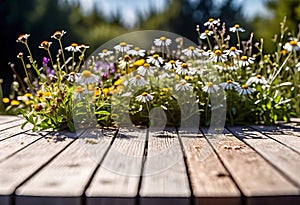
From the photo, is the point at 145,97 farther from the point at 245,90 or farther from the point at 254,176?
the point at 254,176

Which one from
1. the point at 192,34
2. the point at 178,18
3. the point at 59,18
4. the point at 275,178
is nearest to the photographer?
the point at 275,178

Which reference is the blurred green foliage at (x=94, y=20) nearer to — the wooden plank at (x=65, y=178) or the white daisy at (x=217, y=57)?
the white daisy at (x=217, y=57)

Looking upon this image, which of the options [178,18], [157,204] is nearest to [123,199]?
[157,204]

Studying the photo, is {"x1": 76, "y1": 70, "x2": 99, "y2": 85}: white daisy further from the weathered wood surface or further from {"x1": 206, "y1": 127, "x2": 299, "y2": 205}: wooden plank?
{"x1": 206, "y1": 127, "x2": 299, "y2": 205}: wooden plank

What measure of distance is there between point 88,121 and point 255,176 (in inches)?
46.0

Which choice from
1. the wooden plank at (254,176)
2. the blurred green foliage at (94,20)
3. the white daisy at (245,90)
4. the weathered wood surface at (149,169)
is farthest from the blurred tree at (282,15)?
the wooden plank at (254,176)

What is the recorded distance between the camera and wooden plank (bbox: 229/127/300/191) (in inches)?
45.6

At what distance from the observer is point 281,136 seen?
1.81 metres

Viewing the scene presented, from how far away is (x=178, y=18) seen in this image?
1110 cm

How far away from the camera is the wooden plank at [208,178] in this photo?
38.6 inches

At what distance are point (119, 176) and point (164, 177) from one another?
5.0 inches

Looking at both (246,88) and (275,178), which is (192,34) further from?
(275,178)

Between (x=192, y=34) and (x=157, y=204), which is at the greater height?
(x=192, y=34)

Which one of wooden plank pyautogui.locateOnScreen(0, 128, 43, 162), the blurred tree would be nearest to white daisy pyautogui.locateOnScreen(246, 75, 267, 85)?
wooden plank pyautogui.locateOnScreen(0, 128, 43, 162)
